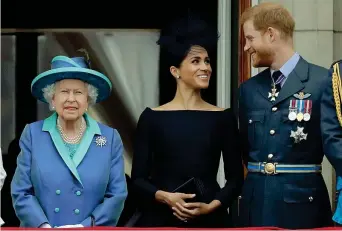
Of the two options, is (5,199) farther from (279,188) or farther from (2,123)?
(279,188)

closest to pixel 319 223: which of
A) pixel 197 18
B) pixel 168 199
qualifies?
pixel 168 199

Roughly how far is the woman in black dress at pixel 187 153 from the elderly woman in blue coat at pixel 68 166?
0.67 feet

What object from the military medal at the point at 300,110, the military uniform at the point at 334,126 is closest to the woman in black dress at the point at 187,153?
the military medal at the point at 300,110

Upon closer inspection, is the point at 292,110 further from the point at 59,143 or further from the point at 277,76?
the point at 59,143

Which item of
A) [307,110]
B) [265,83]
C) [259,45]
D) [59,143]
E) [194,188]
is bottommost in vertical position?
[194,188]

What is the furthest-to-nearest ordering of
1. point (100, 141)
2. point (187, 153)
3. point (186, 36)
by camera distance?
point (186, 36) < point (187, 153) < point (100, 141)

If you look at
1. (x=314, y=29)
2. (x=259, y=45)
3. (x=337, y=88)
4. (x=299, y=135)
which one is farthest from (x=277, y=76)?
(x=314, y=29)

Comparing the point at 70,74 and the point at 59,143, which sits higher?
the point at 70,74

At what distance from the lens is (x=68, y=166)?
16.0 feet

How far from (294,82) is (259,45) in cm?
26

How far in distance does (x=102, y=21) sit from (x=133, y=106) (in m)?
0.70

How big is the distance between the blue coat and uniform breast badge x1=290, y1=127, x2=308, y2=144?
0.86m

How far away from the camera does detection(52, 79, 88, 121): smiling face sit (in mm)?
4910

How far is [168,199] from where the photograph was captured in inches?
197
